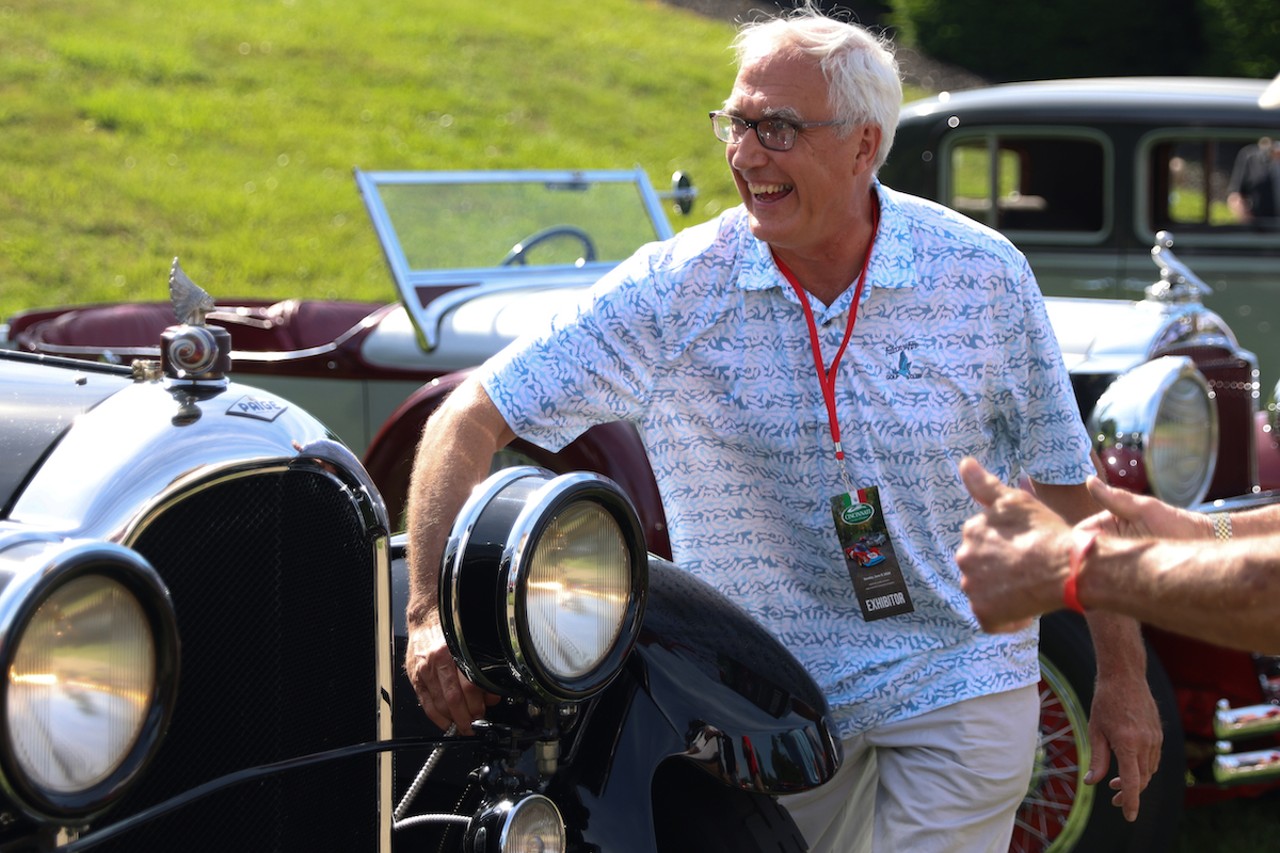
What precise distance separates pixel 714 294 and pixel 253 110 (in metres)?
12.5

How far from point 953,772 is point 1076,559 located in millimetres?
879

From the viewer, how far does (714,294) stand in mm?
2416

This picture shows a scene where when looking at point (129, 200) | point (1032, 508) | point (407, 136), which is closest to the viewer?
point (1032, 508)

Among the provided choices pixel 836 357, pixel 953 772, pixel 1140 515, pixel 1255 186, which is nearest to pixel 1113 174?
pixel 1255 186

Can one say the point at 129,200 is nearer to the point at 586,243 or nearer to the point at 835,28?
the point at 586,243

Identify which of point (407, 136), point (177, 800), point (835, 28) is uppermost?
point (407, 136)

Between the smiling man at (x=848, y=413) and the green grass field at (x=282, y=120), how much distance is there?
8.31m

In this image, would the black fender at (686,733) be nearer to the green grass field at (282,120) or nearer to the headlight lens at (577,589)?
the headlight lens at (577,589)

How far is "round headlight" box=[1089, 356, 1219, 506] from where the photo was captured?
3924mm

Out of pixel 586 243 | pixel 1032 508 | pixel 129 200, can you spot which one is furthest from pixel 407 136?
pixel 1032 508

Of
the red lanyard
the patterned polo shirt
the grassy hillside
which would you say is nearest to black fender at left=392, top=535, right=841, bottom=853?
the patterned polo shirt

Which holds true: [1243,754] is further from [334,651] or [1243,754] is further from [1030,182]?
[1030,182]

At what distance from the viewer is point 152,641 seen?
5.16ft

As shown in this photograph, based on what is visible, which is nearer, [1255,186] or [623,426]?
[623,426]
